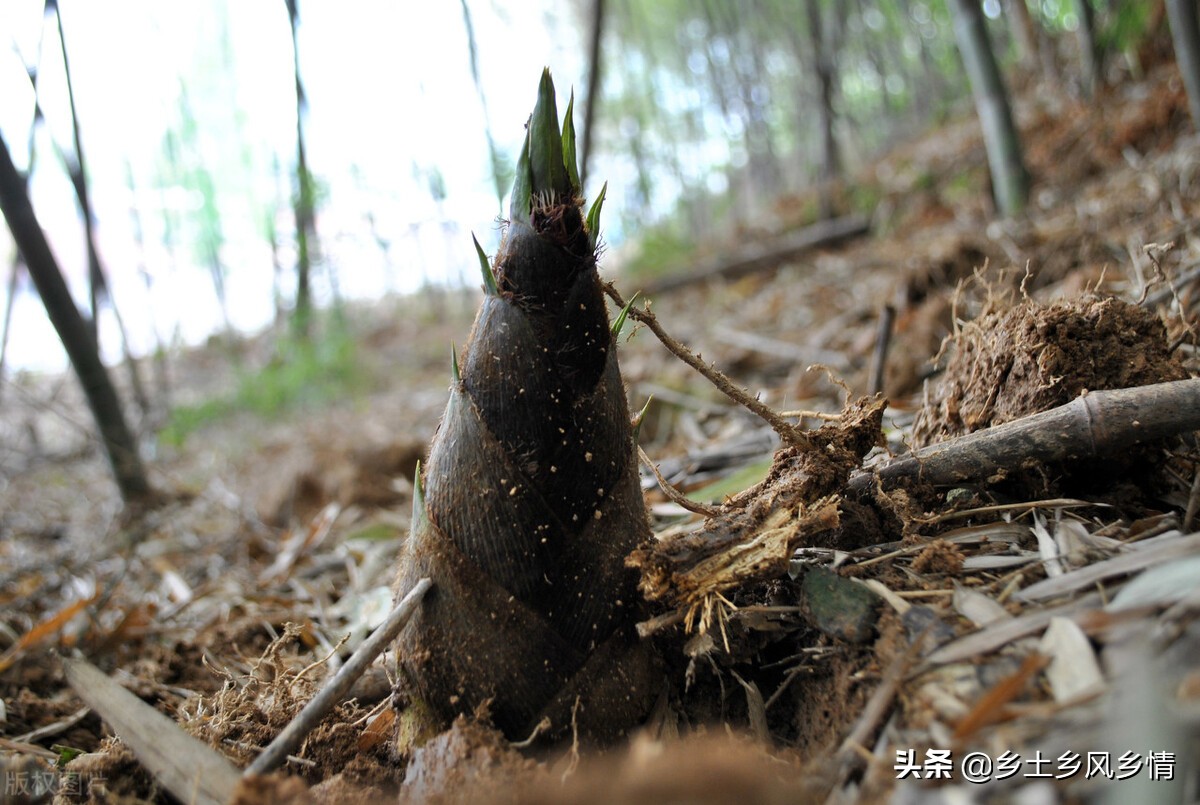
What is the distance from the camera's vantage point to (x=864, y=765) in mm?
888

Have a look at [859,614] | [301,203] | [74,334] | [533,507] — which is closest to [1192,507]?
[859,614]

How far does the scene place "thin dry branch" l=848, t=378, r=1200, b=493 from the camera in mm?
A: 1120

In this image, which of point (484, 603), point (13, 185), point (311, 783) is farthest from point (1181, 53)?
point (13, 185)

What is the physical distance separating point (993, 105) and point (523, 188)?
4647mm

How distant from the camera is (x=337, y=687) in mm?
1040

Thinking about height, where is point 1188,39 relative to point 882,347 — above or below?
above

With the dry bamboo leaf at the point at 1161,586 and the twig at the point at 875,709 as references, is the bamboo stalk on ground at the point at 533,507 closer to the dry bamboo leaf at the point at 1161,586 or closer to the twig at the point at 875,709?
the twig at the point at 875,709

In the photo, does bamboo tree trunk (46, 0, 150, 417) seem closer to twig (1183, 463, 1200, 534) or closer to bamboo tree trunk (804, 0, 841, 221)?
twig (1183, 463, 1200, 534)

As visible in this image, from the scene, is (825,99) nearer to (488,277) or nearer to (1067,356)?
(1067,356)

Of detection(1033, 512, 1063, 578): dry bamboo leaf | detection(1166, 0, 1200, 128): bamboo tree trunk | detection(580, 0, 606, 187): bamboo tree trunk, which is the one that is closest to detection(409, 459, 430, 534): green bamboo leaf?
detection(1033, 512, 1063, 578): dry bamboo leaf

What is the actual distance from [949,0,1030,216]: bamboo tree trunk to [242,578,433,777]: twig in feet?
15.2

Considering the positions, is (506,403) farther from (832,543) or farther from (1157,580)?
(1157,580)

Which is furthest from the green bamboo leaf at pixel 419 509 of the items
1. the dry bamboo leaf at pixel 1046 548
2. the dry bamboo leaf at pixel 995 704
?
the dry bamboo leaf at pixel 1046 548

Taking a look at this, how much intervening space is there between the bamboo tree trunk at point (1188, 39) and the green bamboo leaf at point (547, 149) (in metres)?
3.07
